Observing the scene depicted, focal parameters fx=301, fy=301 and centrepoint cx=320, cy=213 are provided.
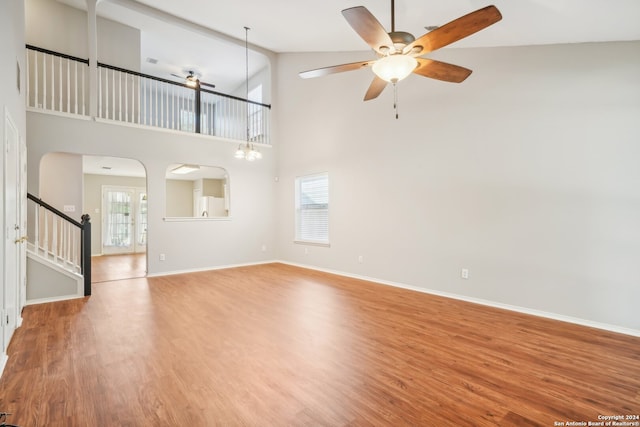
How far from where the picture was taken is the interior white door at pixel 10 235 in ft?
8.09

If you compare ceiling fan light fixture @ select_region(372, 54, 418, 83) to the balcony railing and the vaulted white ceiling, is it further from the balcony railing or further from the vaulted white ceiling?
the balcony railing

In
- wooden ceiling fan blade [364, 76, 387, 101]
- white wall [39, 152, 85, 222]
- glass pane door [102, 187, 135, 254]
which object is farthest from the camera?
glass pane door [102, 187, 135, 254]

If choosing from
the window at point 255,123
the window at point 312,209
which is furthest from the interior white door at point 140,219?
the window at point 312,209

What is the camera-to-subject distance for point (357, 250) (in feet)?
18.0

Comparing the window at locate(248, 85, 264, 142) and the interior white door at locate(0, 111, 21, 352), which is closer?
the interior white door at locate(0, 111, 21, 352)

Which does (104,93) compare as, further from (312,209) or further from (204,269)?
(312,209)

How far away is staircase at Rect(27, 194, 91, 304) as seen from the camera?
396 cm

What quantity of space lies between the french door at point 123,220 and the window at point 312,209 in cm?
540

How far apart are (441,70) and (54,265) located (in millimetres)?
5291

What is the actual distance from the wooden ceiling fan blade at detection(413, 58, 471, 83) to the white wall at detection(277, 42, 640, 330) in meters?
1.49

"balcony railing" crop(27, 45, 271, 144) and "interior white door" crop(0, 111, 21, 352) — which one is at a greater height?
"balcony railing" crop(27, 45, 271, 144)

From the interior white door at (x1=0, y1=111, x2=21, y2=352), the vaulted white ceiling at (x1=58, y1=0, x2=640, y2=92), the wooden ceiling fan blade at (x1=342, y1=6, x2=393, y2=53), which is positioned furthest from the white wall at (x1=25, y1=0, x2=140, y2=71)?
the wooden ceiling fan blade at (x1=342, y1=6, x2=393, y2=53)

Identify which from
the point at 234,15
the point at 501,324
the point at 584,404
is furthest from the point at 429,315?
the point at 234,15

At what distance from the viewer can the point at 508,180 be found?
372 centimetres
